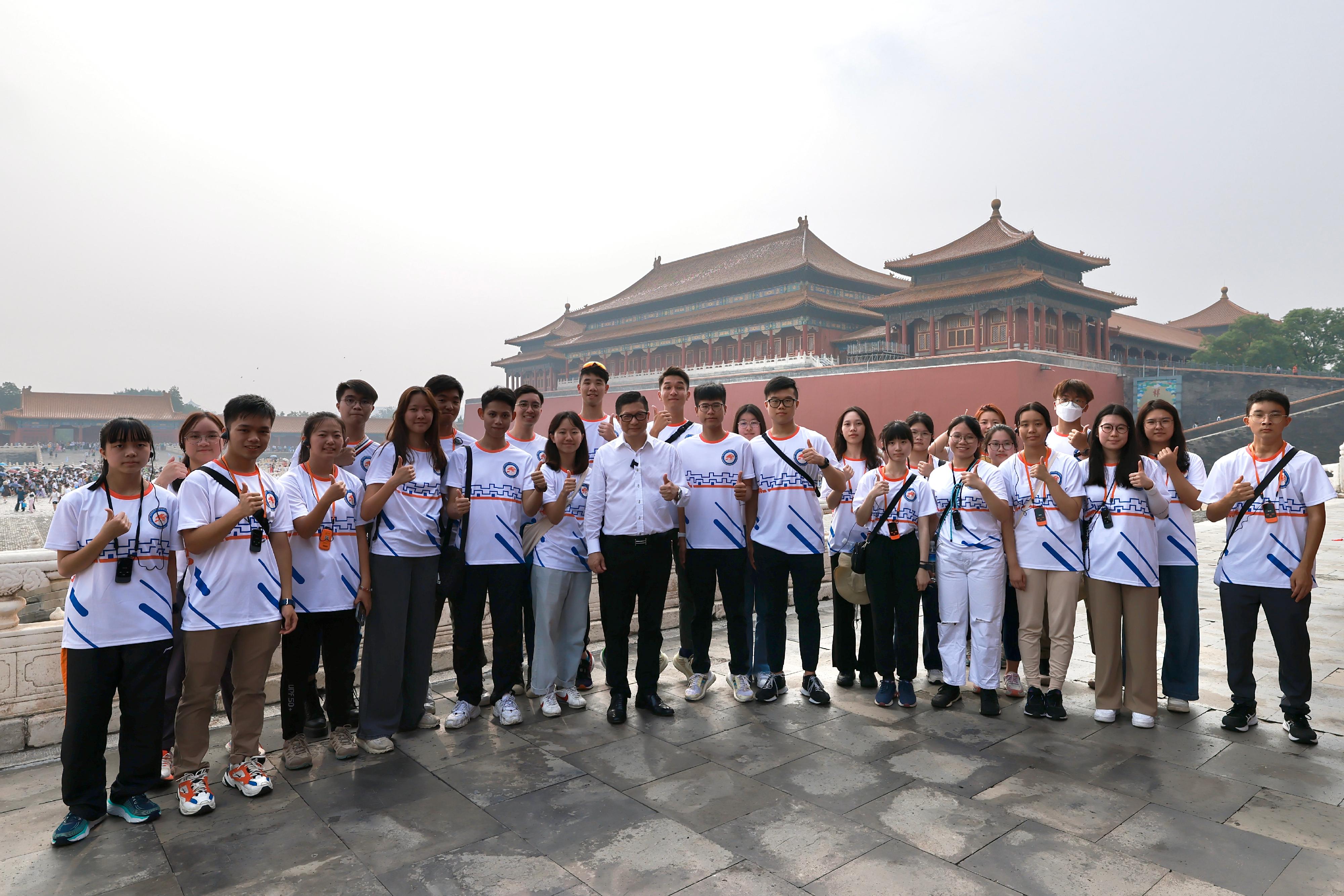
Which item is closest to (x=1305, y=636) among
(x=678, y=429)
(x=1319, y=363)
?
(x=678, y=429)

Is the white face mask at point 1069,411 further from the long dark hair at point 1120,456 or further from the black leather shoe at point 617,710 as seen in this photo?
the black leather shoe at point 617,710

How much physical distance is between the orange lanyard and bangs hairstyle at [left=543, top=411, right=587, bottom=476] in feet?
4.10

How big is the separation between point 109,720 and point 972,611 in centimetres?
344

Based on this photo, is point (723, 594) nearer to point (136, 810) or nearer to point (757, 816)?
point (757, 816)

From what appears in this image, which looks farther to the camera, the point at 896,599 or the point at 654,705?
the point at 896,599

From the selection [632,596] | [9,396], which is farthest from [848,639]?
[9,396]

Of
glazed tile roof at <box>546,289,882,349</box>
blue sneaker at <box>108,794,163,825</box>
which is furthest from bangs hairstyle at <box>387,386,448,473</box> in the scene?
glazed tile roof at <box>546,289,882,349</box>

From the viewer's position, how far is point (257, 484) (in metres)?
2.90

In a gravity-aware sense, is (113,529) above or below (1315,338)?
below

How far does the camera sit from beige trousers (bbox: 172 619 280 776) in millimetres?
2723

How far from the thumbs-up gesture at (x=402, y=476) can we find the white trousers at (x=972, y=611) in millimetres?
2449

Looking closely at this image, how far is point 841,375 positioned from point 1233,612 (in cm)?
1948

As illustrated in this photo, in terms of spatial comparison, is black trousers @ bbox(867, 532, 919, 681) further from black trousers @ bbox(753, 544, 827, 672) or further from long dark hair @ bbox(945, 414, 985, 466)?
long dark hair @ bbox(945, 414, 985, 466)

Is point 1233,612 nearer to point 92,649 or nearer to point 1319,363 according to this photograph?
point 92,649
